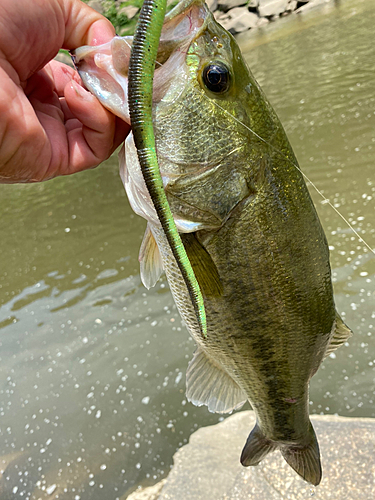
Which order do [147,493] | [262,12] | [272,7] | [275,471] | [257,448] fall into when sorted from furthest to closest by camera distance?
[262,12], [272,7], [147,493], [275,471], [257,448]

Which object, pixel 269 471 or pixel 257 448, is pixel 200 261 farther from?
pixel 269 471

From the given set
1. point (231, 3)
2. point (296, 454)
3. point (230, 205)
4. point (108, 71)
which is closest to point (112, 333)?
point (296, 454)

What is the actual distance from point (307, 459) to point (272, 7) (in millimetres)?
27165

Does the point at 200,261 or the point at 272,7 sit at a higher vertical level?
the point at 200,261

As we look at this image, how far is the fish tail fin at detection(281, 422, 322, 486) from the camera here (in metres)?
1.91

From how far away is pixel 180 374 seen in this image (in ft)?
14.5

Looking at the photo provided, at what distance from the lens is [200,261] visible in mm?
1350

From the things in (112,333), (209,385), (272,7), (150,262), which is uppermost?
(150,262)

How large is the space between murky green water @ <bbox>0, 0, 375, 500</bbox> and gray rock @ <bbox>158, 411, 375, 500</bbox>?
23.0 inches

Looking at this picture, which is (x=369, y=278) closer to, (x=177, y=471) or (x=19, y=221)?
(x=177, y=471)

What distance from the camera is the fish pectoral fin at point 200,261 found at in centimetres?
134

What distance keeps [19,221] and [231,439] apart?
796cm

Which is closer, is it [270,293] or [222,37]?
[222,37]

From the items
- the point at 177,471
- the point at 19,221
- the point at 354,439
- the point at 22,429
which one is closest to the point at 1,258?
the point at 19,221
